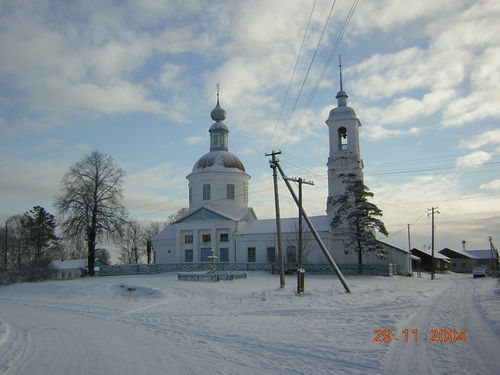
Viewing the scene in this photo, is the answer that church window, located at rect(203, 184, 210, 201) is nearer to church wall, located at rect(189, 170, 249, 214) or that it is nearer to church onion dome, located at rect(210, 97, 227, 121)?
church wall, located at rect(189, 170, 249, 214)

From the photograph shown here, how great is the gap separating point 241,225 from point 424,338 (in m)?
33.2

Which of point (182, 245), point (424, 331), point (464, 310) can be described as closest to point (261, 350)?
point (424, 331)

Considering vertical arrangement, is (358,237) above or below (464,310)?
above

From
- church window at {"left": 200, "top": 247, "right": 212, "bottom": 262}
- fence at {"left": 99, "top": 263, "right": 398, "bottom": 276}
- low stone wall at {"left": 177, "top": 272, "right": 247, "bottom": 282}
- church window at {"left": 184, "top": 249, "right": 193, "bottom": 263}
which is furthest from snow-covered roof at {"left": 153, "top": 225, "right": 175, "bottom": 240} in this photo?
low stone wall at {"left": 177, "top": 272, "right": 247, "bottom": 282}

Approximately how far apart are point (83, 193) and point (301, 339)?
31.0 metres

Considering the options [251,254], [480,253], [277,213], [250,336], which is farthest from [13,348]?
[480,253]

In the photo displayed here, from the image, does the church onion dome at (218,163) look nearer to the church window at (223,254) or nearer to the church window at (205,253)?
the church window at (205,253)

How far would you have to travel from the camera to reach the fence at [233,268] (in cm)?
3478

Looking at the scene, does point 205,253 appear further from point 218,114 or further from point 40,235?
point 40,235

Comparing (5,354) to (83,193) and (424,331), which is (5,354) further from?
(83,193)

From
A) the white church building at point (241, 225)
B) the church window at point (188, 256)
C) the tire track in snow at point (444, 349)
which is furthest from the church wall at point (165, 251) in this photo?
the tire track in snow at point (444, 349)

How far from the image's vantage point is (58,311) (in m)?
16.4

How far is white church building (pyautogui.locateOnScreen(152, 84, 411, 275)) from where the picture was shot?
3772 centimetres

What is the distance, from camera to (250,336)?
1014 centimetres
